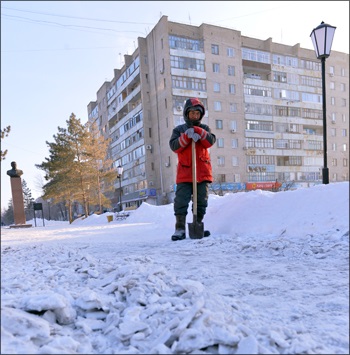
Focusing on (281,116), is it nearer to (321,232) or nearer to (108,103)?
(108,103)

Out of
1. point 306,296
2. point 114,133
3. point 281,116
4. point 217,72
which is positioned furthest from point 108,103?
point 306,296

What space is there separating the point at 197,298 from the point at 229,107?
34401 mm

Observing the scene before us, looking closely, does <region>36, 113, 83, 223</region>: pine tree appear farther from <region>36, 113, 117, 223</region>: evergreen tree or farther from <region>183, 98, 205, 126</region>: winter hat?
<region>183, 98, 205, 126</region>: winter hat

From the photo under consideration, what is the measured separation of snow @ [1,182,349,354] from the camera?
1108mm

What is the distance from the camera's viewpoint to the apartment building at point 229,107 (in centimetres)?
3167

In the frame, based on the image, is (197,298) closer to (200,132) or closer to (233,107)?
(200,132)

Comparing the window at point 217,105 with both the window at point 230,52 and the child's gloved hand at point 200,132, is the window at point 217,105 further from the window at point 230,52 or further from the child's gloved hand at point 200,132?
the child's gloved hand at point 200,132

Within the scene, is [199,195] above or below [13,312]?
above

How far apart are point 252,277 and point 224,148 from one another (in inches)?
1263

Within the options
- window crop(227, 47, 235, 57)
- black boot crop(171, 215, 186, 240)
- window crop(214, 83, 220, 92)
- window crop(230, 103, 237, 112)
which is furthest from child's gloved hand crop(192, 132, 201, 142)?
window crop(227, 47, 235, 57)

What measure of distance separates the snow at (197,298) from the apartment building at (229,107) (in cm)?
2638

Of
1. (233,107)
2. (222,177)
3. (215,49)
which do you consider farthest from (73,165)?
(215,49)

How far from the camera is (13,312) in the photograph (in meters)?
1.10

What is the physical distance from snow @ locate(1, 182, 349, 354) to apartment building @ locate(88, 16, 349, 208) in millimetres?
26375
